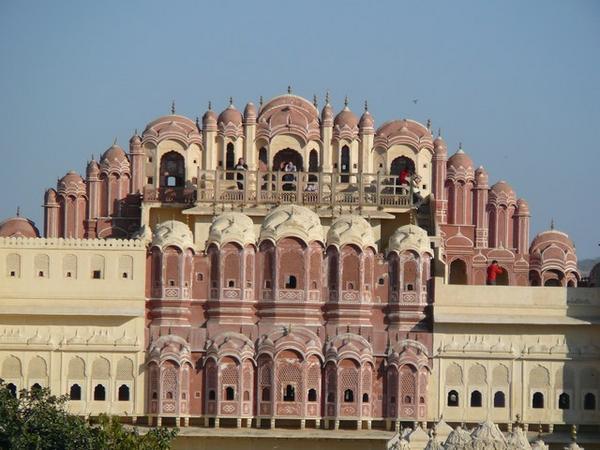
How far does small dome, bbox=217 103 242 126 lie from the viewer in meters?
68.6

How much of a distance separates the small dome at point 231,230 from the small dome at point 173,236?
1.71 ft

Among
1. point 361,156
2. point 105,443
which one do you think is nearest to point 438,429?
point 105,443

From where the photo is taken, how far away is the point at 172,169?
225 feet

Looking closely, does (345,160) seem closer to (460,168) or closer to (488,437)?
(460,168)

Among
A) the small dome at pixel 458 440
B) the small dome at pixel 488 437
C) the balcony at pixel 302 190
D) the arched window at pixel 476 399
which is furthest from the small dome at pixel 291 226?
the small dome at pixel 488 437

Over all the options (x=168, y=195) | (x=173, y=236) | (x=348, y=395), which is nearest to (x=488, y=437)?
(x=348, y=395)

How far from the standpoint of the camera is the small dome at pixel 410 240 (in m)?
63.4

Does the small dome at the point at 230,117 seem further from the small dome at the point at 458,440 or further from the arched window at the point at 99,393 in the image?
the small dome at the point at 458,440

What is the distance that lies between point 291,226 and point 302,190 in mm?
3104

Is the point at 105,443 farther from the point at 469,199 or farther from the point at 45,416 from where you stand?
the point at 469,199

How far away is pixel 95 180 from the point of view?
69.2m

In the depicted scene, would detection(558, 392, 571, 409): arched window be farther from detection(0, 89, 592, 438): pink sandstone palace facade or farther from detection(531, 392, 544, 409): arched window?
detection(0, 89, 592, 438): pink sandstone palace facade

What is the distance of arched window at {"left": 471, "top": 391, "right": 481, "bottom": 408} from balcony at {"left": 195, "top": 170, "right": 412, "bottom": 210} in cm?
515

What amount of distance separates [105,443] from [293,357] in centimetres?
948
